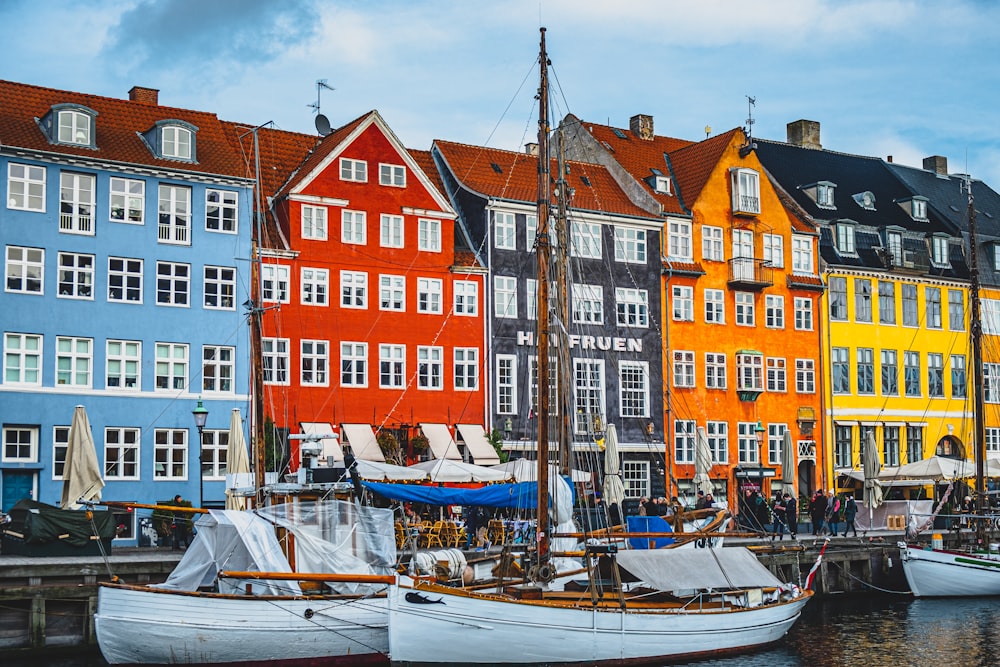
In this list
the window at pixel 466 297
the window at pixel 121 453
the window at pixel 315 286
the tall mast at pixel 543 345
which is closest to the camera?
the tall mast at pixel 543 345

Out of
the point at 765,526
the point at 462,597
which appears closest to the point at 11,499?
the point at 462,597

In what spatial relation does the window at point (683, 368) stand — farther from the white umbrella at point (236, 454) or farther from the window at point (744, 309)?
the white umbrella at point (236, 454)

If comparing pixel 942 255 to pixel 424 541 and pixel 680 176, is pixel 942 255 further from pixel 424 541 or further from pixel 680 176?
pixel 424 541

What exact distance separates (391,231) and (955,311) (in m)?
31.9

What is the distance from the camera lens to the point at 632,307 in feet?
195

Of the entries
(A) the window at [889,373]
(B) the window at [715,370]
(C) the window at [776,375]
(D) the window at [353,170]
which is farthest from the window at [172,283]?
(A) the window at [889,373]

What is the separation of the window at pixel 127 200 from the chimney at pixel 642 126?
27.6 m

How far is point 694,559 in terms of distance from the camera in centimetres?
3306

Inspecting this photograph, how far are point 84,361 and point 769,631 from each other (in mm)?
Result: 24450

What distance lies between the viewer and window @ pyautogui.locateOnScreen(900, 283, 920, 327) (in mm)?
68375

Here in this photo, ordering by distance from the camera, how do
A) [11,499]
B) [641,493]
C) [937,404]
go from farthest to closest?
[937,404]
[641,493]
[11,499]

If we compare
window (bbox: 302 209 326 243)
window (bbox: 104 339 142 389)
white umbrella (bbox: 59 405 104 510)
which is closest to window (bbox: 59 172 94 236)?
window (bbox: 104 339 142 389)

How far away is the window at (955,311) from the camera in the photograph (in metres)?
70.3

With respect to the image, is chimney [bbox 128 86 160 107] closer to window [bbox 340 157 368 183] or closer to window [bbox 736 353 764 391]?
window [bbox 340 157 368 183]
